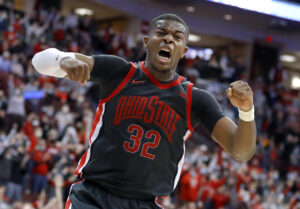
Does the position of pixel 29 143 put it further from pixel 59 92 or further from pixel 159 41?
pixel 159 41

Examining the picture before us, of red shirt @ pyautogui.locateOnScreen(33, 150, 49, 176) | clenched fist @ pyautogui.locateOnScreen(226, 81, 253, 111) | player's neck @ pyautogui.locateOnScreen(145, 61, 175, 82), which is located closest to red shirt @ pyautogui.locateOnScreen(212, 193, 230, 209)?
red shirt @ pyautogui.locateOnScreen(33, 150, 49, 176)

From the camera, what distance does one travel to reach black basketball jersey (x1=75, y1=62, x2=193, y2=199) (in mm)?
3902

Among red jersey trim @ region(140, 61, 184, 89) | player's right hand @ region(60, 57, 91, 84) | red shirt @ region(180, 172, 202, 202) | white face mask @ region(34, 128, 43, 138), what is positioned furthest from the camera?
red shirt @ region(180, 172, 202, 202)

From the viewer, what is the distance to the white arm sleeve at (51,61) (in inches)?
152

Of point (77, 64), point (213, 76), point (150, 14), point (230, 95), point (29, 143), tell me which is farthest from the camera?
point (150, 14)

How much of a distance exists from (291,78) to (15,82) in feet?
71.3

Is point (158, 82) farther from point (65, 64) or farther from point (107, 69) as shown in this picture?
point (65, 64)

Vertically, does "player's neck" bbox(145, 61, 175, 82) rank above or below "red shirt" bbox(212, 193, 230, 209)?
above

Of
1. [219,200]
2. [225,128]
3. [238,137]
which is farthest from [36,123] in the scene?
[238,137]

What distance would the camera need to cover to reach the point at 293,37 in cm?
2973

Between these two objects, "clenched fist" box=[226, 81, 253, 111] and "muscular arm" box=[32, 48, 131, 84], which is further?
"muscular arm" box=[32, 48, 131, 84]

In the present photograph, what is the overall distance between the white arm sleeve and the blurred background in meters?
7.88

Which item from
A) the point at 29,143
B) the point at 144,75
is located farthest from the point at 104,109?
the point at 29,143

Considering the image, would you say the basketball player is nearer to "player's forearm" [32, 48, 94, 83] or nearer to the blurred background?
"player's forearm" [32, 48, 94, 83]
